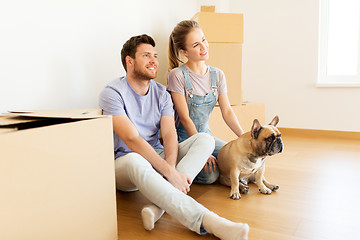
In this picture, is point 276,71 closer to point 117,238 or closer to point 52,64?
point 52,64

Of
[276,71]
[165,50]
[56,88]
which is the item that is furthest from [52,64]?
[276,71]

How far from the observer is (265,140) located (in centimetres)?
131

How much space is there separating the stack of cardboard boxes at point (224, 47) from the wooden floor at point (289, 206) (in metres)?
0.41

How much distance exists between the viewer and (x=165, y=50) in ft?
7.20

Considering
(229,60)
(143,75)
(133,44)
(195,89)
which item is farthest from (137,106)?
(229,60)

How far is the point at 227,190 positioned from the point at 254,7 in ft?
6.81

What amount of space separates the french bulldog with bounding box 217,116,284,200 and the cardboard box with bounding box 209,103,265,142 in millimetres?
537

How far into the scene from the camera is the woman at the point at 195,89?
62.6 inches

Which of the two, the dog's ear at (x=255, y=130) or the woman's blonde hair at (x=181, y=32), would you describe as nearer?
the dog's ear at (x=255, y=130)

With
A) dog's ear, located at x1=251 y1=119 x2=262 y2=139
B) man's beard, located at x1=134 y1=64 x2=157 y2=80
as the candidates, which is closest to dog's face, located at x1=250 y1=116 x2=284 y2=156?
dog's ear, located at x1=251 y1=119 x2=262 y2=139

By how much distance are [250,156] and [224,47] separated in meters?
0.95

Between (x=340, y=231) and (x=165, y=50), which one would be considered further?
(x=165, y=50)

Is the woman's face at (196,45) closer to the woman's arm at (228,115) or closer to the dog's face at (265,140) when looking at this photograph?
the woman's arm at (228,115)

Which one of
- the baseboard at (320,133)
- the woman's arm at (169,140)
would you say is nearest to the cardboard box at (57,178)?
the woman's arm at (169,140)
